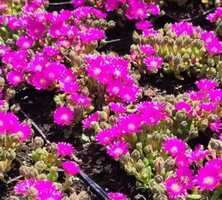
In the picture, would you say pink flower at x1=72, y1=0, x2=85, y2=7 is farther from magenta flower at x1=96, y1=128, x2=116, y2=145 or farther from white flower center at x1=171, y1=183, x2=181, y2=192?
white flower center at x1=171, y1=183, x2=181, y2=192

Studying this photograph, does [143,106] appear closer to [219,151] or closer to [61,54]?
[219,151]

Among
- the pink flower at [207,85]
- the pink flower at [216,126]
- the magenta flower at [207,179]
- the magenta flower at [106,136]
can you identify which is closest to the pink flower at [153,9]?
the pink flower at [207,85]

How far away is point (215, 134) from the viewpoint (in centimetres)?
284

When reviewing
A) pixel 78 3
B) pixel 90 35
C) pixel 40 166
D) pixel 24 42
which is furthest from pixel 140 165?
pixel 78 3

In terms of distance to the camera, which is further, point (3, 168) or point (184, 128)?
point (184, 128)

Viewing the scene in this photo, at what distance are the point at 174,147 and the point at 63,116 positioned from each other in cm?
58

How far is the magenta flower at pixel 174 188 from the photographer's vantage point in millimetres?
2375

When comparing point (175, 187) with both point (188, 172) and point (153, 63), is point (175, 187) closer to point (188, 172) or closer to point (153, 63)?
point (188, 172)

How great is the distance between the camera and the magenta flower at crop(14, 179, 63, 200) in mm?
2367

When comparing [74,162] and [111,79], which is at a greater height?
[111,79]

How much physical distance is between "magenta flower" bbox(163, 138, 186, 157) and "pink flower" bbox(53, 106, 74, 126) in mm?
501

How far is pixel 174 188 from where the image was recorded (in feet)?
7.86

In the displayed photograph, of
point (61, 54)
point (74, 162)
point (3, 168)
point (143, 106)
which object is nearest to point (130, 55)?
point (61, 54)

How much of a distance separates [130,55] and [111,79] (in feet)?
1.33
